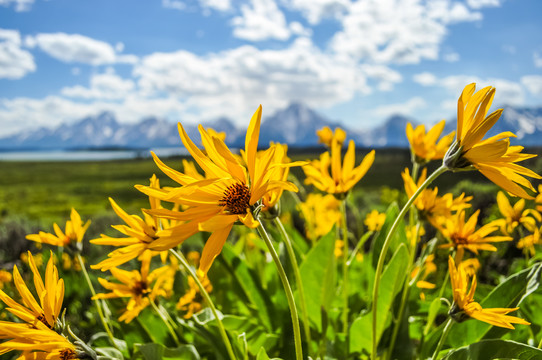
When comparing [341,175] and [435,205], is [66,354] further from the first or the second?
[435,205]

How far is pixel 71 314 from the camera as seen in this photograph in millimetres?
2980

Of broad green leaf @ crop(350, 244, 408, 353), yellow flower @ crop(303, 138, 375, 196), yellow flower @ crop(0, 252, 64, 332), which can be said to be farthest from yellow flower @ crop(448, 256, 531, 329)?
yellow flower @ crop(0, 252, 64, 332)

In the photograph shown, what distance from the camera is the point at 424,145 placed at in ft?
5.15

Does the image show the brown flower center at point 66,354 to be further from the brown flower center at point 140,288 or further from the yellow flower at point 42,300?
the brown flower center at point 140,288

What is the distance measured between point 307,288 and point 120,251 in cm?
79

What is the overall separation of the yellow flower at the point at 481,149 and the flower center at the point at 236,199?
52 cm

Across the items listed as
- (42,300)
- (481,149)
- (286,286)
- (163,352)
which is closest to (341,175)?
(481,149)

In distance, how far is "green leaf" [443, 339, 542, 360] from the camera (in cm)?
111

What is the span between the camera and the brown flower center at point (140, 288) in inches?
60.4

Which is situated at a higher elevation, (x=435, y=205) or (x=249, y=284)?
(x=435, y=205)

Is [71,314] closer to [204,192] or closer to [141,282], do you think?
[141,282]

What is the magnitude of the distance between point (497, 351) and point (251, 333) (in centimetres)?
82

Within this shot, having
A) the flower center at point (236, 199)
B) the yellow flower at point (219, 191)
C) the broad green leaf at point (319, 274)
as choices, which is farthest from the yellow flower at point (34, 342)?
the broad green leaf at point (319, 274)

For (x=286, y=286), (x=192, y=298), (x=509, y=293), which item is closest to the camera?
(x=286, y=286)
